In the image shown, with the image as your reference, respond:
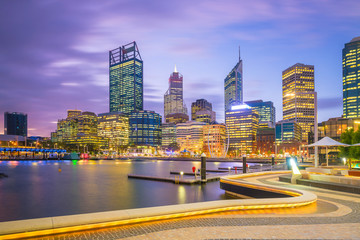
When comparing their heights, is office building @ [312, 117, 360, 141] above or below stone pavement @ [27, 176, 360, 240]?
above

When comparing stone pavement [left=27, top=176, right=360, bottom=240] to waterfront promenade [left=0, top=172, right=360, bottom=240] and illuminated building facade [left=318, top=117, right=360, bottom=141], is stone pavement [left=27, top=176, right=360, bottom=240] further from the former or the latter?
illuminated building facade [left=318, top=117, right=360, bottom=141]

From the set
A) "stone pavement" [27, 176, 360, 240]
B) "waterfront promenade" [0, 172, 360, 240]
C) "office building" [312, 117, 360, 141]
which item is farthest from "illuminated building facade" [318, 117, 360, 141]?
"stone pavement" [27, 176, 360, 240]

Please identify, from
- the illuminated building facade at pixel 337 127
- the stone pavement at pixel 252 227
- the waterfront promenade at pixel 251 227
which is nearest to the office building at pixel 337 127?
the illuminated building facade at pixel 337 127

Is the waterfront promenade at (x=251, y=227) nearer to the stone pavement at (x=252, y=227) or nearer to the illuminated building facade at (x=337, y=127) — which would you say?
the stone pavement at (x=252, y=227)

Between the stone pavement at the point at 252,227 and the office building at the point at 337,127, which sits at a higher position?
the office building at the point at 337,127

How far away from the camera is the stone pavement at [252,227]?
9.69 m

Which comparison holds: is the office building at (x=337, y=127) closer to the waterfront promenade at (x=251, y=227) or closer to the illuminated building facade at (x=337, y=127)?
the illuminated building facade at (x=337, y=127)

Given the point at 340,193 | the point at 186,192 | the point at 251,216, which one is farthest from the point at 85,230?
the point at 186,192

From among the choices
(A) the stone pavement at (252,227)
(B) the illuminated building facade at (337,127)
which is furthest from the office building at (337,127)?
(A) the stone pavement at (252,227)

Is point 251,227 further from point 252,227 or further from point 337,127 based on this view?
point 337,127

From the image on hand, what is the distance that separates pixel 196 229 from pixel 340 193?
47.0 feet

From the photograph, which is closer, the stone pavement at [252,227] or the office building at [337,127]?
the stone pavement at [252,227]

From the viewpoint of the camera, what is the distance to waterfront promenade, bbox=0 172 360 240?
9.70 meters

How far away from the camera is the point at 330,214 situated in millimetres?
13016
